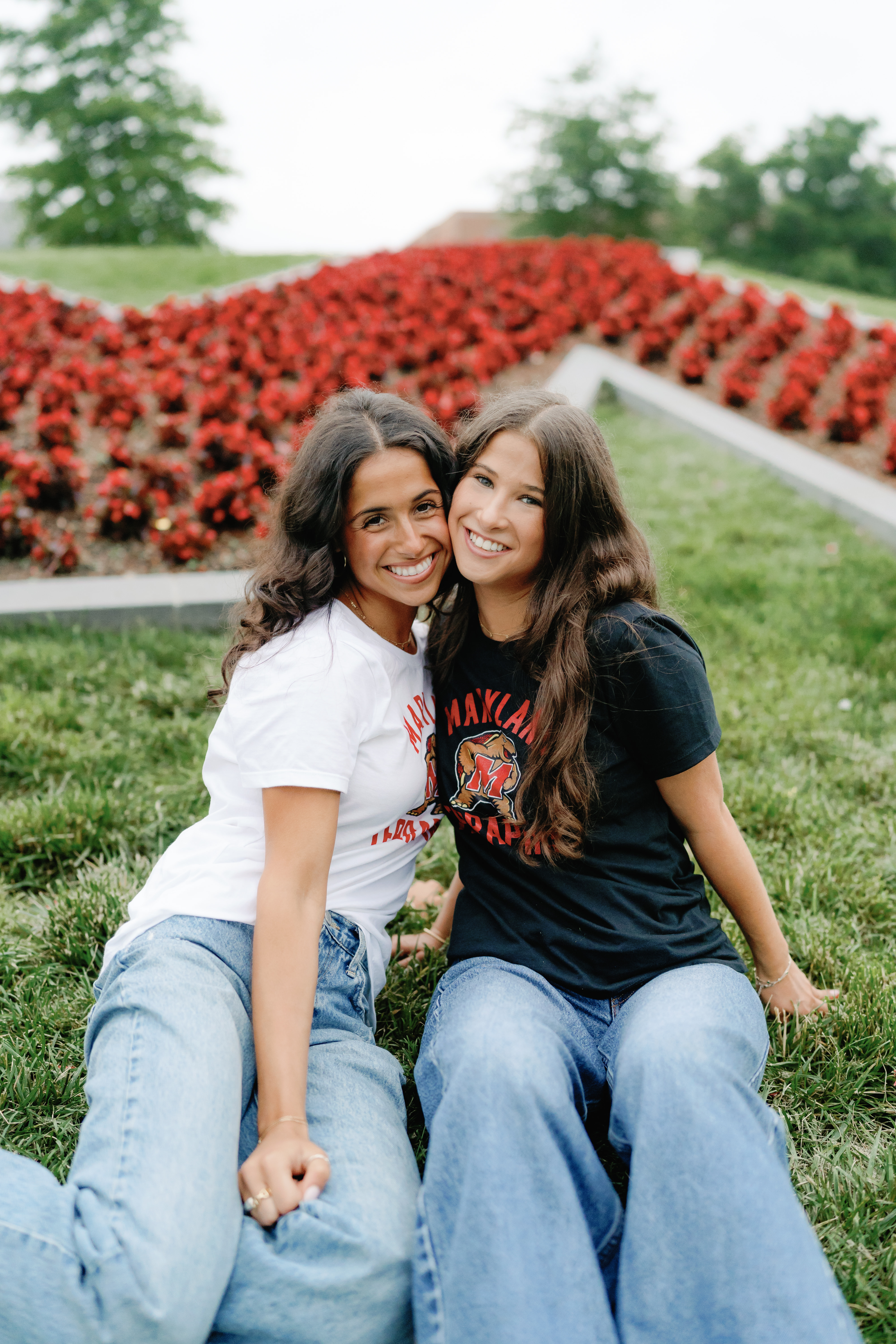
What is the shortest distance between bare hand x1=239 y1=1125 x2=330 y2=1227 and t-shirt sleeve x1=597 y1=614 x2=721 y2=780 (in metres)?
0.86

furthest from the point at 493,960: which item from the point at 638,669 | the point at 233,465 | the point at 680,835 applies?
the point at 233,465

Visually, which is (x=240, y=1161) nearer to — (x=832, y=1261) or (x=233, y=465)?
(x=832, y=1261)

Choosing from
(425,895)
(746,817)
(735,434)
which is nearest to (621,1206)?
(425,895)

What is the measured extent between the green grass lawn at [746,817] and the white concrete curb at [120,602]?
96 millimetres

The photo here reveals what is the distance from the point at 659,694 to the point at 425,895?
110 cm

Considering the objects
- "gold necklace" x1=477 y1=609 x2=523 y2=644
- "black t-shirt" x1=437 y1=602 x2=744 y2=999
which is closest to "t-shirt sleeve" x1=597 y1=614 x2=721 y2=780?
"black t-shirt" x1=437 y1=602 x2=744 y2=999

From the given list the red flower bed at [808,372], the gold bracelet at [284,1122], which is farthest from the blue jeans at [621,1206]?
the red flower bed at [808,372]

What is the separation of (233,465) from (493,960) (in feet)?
11.8

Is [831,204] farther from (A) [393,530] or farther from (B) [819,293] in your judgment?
(A) [393,530]

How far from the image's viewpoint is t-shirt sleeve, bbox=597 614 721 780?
1759 mm

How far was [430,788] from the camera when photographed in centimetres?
198

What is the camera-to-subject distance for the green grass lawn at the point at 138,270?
10125 mm

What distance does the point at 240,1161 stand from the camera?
5.26 feet

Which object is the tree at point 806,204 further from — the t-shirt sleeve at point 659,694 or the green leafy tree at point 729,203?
the t-shirt sleeve at point 659,694
